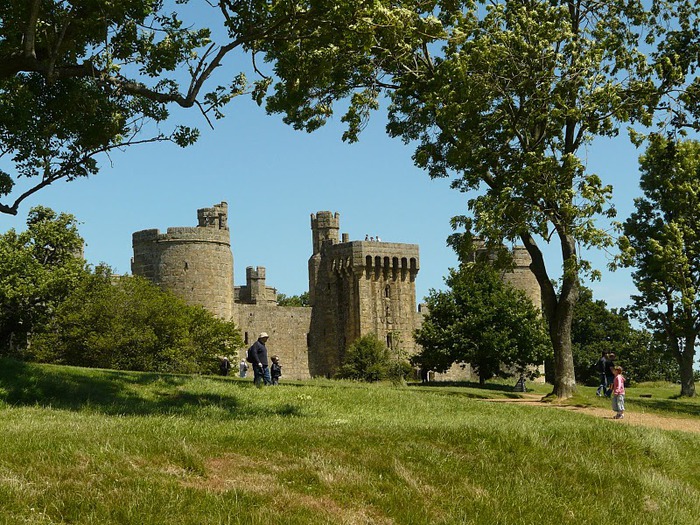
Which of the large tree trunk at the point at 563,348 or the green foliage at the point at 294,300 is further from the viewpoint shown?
the green foliage at the point at 294,300

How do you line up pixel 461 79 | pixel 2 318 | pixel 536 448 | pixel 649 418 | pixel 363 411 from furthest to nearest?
pixel 2 318
pixel 649 418
pixel 461 79
pixel 363 411
pixel 536 448

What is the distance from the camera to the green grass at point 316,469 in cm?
1077

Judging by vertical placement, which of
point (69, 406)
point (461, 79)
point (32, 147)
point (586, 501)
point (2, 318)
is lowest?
point (586, 501)

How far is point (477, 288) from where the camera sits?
54.8m

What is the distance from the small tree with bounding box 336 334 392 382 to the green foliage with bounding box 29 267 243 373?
805 centimetres

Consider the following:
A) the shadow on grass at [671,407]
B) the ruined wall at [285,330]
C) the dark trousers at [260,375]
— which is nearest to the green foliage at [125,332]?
the ruined wall at [285,330]

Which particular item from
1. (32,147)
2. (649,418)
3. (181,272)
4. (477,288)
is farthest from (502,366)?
(32,147)

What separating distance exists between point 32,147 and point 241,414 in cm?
893

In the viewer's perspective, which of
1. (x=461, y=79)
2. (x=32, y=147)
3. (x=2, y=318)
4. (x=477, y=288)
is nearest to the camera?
(x=32, y=147)

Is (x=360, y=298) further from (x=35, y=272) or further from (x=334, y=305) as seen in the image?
(x=35, y=272)

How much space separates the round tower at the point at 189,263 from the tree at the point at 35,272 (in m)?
6.37

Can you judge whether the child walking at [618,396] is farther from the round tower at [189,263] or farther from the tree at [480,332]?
the round tower at [189,263]

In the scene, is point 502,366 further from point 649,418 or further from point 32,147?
point 32,147

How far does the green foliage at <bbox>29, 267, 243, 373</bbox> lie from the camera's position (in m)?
44.2
